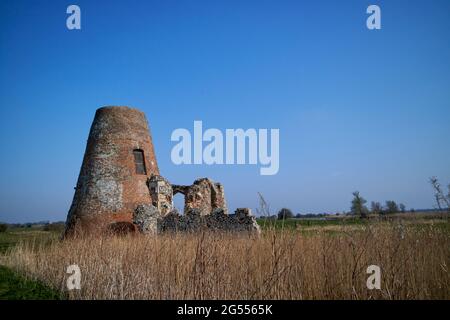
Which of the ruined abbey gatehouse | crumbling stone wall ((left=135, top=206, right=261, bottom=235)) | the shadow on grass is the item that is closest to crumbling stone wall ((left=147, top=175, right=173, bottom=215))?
the ruined abbey gatehouse

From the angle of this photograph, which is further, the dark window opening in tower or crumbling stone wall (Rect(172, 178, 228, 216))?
crumbling stone wall (Rect(172, 178, 228, 216))

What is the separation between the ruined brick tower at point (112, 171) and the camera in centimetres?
1361

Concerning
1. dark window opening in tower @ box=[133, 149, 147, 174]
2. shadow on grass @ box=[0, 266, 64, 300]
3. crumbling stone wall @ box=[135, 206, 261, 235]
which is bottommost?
shadow on grass @ box=[0, 266, 64, 300]

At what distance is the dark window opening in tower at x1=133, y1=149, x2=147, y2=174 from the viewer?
14969 millimetres

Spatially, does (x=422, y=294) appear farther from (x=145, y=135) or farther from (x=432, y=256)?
(x=145, y=135)

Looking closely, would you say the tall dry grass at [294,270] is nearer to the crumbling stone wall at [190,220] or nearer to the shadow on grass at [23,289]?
the shadow on grass at [23,289]

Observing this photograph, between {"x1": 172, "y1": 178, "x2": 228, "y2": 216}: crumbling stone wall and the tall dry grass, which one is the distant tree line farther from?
{"x1": 172, "y1": 178, "x2": 228, "y2": 216}: crumbling stone wall

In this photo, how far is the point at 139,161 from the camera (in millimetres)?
15125

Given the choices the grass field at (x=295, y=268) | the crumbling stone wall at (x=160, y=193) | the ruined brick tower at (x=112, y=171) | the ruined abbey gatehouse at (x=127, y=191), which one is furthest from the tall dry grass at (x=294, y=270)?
the crumbling stone wall at (x=160, y=193)

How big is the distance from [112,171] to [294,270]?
453 inches

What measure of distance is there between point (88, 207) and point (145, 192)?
2291mm

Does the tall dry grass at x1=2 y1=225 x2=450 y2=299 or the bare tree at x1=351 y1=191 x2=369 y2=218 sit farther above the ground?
the bare tree at x1=351 y1=191 x2=369 y2=218

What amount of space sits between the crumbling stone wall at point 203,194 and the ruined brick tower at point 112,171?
67.3 inches
